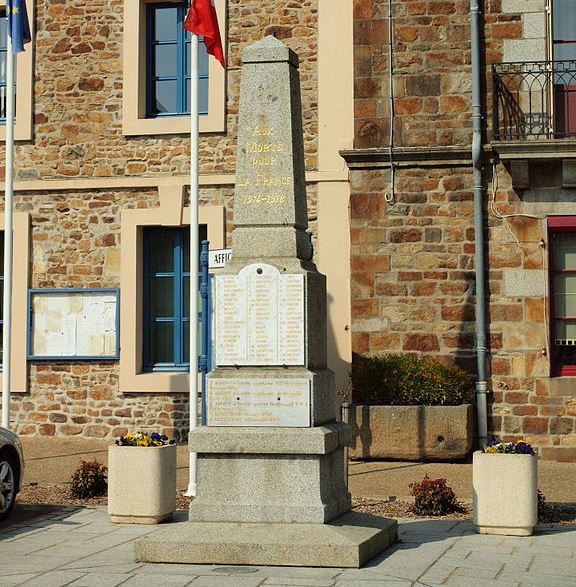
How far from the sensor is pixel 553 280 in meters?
14.7

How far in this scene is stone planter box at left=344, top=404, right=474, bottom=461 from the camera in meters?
13.6

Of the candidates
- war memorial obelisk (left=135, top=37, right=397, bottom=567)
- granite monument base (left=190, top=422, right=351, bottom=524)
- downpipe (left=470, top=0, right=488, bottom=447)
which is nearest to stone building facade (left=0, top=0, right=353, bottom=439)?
downpipe (left=470, top=0, right=488, bottom=447)

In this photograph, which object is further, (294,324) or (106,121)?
Result: (106,121)

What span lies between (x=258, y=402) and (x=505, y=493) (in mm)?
2275

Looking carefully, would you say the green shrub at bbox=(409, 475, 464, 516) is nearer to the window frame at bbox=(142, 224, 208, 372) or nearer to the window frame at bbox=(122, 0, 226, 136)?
the window frame at bbox=(142, 224, 208, 372)

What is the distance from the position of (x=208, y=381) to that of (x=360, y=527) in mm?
1526

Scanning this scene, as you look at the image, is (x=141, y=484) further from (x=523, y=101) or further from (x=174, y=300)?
(x=523, y=101)

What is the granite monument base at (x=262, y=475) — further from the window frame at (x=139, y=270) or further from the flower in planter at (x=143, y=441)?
the window frame at (x=139, y=270)

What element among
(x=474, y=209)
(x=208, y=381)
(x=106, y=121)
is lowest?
(x=208, y=381)

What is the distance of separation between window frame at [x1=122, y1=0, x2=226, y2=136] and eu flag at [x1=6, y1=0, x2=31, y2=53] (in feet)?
7.08

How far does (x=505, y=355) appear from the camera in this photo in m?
14.5

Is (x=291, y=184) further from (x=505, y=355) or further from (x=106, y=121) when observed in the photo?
(x=106, y=121)

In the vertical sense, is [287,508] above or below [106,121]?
below

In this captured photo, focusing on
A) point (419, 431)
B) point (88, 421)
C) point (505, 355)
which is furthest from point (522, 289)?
point (88, 421)
